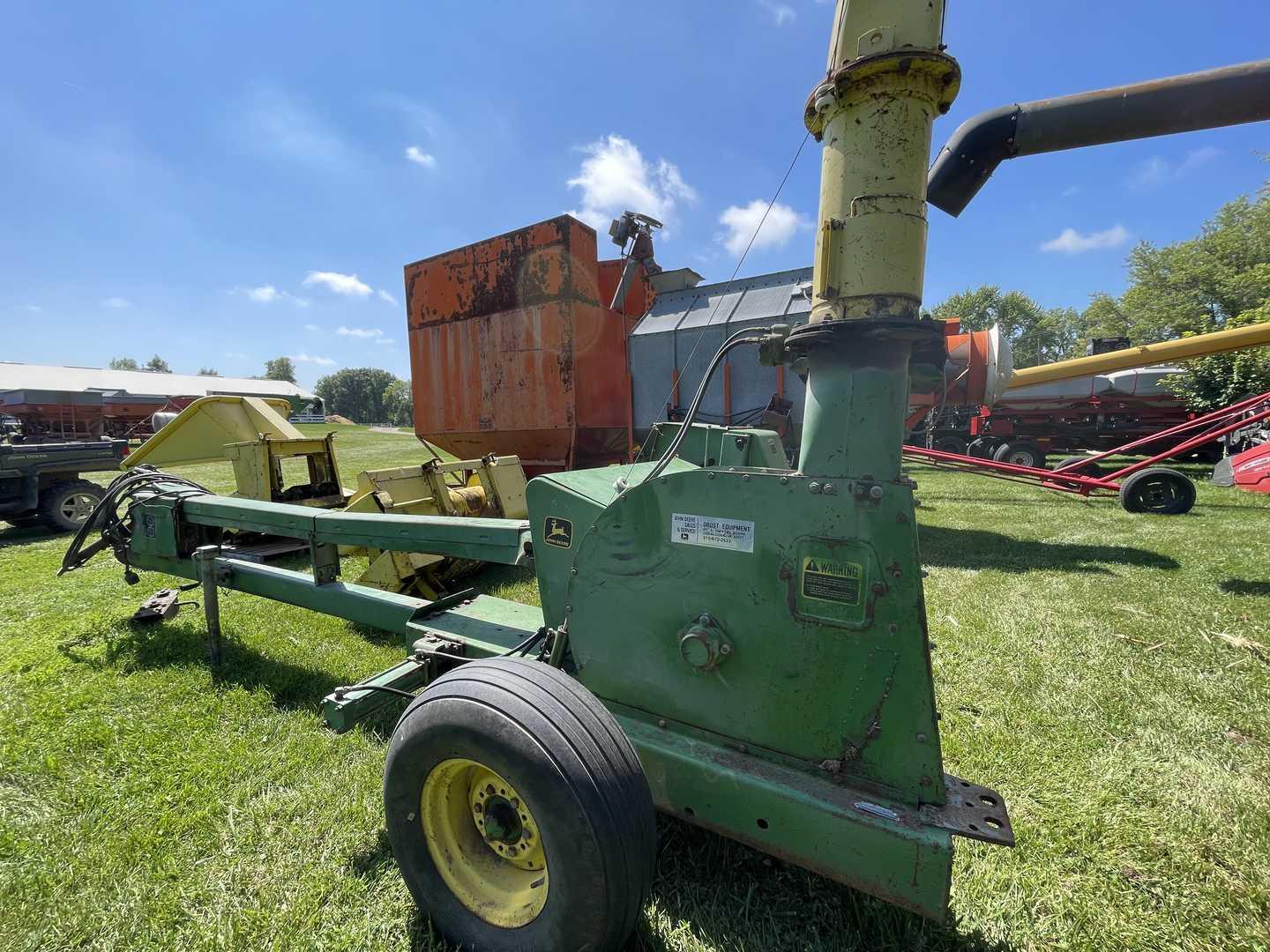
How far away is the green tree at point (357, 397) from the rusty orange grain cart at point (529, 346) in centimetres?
7807

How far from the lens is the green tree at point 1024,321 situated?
60.4 m

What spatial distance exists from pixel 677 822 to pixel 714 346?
468cm

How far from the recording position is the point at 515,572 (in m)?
5.45

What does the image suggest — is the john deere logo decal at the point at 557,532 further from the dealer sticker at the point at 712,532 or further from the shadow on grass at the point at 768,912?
the shadow on grass at the point at 768,912

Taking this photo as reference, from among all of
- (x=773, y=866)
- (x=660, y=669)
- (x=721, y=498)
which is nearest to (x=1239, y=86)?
(x=721, y=498)

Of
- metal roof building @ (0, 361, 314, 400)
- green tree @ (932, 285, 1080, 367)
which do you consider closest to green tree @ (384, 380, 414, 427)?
metal roof building @ (0, 361, 314, 400)

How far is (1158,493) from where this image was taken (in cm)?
738

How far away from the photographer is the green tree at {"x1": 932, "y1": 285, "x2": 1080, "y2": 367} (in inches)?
2378

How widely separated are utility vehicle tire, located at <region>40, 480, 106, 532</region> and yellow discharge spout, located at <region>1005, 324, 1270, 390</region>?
13.2m

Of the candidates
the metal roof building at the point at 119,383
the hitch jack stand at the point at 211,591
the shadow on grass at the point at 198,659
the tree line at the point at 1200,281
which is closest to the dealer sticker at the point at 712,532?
the shadow on grass at the point at 198,659

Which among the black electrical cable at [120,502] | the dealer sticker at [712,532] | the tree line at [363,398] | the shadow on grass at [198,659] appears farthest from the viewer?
the tree line at [363,398]

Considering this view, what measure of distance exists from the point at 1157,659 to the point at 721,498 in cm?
364

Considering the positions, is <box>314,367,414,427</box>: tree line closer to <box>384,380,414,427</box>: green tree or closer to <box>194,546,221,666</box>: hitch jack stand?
<box>384,380,414,427</box>: green tree

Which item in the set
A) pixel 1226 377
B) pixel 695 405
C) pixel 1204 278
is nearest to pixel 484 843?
pixel 695 405
